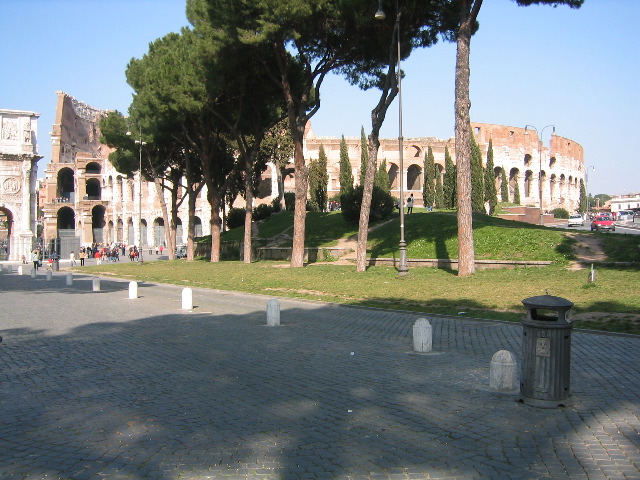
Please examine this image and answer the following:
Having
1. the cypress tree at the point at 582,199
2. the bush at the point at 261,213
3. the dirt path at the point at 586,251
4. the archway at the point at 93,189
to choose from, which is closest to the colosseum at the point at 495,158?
the cypress tree at the point at 582,199

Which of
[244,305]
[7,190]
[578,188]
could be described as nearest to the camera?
[244,305]

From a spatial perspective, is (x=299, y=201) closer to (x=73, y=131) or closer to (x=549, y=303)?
(x=549, y=303)

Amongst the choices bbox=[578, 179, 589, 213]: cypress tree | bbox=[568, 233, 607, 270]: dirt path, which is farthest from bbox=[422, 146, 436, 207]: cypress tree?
bbox=[578, 179, 589, 213]: cypress tree

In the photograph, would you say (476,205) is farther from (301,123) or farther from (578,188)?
(578,188)

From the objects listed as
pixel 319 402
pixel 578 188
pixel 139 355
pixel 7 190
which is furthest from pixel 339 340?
pixel 578 188

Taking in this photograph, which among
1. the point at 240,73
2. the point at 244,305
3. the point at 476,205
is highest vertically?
the point at 240,73

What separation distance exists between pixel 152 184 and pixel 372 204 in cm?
4210

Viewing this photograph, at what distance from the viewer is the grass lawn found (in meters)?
12.3

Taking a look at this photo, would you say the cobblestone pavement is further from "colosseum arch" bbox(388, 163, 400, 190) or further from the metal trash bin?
"colosseum arch" bbox(388, 163, 400, 190)

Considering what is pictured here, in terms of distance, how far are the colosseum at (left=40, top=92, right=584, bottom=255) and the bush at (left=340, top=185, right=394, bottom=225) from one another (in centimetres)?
2923

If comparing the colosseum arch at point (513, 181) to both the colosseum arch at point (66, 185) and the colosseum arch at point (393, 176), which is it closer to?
the colosseum arch at point (393, 176)

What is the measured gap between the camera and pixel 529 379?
5.65m

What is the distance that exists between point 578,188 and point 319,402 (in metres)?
81.9

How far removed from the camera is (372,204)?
30.2 metres
